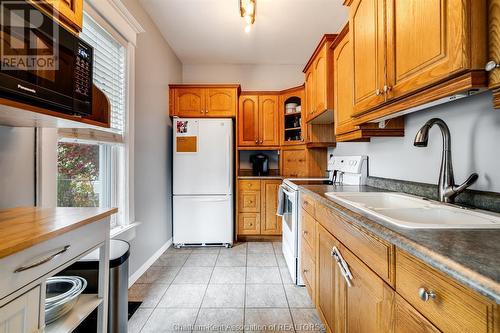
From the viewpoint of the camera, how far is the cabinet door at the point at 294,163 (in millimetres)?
3211

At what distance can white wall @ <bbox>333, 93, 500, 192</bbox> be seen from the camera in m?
0.94

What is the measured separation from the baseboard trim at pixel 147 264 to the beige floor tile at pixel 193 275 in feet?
1.20

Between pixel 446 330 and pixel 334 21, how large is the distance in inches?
115

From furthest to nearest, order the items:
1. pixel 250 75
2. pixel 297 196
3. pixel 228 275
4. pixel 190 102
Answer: pixel 250 75, pixel 190 102, pixel 228 275, pixel 297 196

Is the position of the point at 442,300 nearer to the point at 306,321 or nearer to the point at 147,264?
the point at 306,321

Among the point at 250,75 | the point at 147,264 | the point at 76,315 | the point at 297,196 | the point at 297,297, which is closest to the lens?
the point at 76,315

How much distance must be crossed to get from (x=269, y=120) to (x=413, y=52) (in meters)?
2.43

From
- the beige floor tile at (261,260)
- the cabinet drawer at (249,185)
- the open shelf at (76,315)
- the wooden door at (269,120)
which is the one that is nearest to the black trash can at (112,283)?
the open shelf at (76,315)

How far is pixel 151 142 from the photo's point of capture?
98.7 inches

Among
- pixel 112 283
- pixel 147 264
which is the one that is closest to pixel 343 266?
pixel 112 283

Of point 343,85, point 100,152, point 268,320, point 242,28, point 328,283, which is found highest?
point 242,28

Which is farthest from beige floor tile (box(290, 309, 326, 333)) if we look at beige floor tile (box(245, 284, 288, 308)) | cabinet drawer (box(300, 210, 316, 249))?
cabinet drawer (box(300, 210, 316, 249))

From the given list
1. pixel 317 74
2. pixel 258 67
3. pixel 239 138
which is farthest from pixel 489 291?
pixel 258 67

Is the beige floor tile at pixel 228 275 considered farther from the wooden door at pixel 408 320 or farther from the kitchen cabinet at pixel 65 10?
the kitchen cabinet at pixel 65 10
